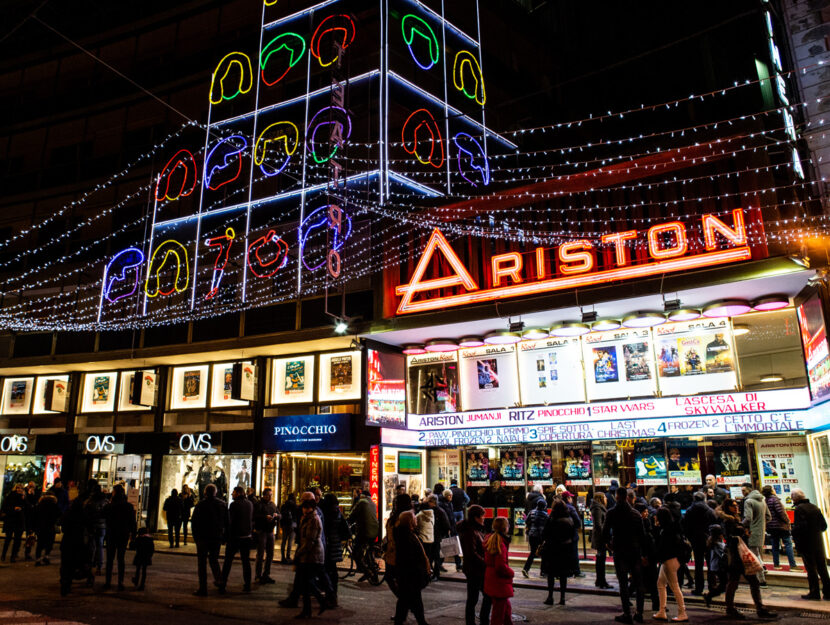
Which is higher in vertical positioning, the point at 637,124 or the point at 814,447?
the point at 637,124

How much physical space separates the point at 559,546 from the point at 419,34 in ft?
57.2

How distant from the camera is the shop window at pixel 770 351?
46.5 feet

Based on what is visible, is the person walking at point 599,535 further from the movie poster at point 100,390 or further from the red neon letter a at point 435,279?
the movie poster at point 100,390

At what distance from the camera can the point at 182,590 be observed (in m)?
11.6

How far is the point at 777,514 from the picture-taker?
12.3 metres

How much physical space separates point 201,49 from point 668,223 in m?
21.7

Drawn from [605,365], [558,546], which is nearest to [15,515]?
[558,546]

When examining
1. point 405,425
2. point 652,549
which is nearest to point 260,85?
point 405,425

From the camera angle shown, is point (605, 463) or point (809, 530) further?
point (605, 463)

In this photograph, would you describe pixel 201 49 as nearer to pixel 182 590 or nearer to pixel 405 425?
pixel 405 425

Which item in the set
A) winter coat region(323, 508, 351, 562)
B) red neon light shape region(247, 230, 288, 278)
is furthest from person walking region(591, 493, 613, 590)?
red neon light shape region(247, 230, 288, 278)

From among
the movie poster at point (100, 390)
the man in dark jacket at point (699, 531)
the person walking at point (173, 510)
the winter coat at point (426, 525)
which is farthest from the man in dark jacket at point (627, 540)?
the movie poster at point (100, 390)

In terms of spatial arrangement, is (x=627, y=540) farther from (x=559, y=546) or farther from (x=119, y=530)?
(x=119, y=530)

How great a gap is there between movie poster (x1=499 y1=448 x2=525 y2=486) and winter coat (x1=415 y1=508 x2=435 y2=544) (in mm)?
5040
